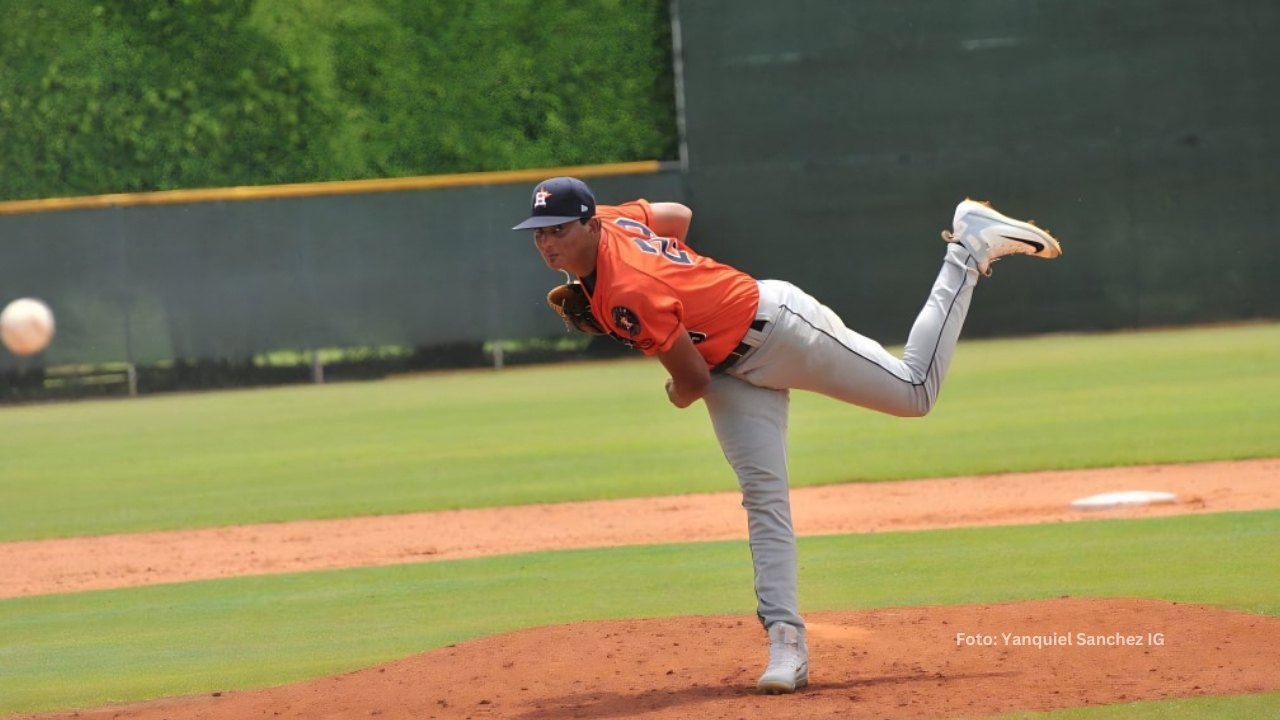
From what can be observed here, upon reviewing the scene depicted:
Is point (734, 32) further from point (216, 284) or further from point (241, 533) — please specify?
point (241, 533)

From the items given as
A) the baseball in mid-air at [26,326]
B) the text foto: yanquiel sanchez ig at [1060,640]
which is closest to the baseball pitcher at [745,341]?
the text foto: yanquiel sanchez ig at [1060,640]

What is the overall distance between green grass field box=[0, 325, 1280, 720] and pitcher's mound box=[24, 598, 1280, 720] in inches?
10.2

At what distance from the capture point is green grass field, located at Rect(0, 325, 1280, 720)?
5688 mm

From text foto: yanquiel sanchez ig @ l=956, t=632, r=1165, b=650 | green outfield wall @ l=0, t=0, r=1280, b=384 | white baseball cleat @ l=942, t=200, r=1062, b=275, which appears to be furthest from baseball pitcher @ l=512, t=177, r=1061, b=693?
green outfield wall @ l=0, t=0, r=1280, b=384

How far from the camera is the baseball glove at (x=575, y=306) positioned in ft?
14.9

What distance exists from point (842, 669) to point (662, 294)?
130 cm

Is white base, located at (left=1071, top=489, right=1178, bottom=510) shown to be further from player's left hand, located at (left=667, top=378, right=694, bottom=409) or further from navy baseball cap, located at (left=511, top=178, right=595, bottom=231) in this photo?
navy baseball cap, located at (left=511, top=178, right=595, bottom=231)

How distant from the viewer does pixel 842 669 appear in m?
4.67

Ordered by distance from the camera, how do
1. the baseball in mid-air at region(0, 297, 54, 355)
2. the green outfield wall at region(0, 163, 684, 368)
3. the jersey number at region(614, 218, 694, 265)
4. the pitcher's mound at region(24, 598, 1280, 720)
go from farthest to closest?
the green outfield wall at region(0, 163, 684, 368) < the baseball in mid-air at region(0, 297, 54, 355) < the jersey number at region(614, 218, 694, 265) < the pitcher's mound at region(24, 598, 1280, 720)

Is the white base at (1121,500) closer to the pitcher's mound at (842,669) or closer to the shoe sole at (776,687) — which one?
the pitcher's mound at (842,669)

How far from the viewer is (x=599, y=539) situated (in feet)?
26.0

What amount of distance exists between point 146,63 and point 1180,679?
18.2 m

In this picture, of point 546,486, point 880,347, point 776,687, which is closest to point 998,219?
point 880,347

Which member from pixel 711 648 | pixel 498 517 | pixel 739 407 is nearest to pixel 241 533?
pixel 498 517
